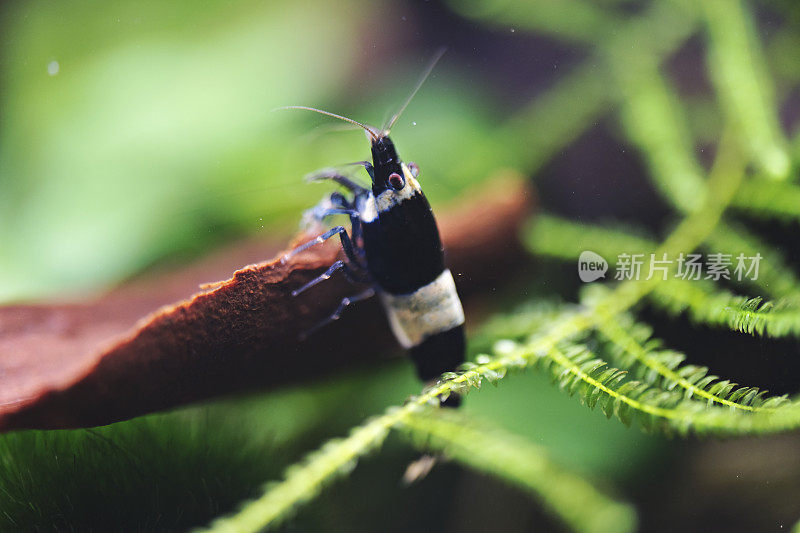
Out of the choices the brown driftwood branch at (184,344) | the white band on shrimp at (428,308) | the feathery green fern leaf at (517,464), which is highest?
the brown driftwood branch at (184,344)

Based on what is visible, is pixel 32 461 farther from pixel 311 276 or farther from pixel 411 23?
pixel 411 23

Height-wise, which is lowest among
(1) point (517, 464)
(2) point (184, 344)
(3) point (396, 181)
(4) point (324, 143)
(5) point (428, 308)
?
(1) point (517, 464)

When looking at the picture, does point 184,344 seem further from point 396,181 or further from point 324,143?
point 324,143

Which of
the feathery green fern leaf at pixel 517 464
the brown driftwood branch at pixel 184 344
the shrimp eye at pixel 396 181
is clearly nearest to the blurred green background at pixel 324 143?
the brown driftwood branch at pixel 184 344

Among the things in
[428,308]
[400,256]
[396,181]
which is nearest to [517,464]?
[428,308]

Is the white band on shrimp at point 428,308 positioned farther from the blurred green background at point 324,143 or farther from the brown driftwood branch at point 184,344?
the blurred green background at point 324,143

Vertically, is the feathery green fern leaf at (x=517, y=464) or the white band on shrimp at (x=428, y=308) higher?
the white band on shrimp at (x=428, y=308)

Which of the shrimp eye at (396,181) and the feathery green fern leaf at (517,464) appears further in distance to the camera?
the shrimp eye at (396,181)
